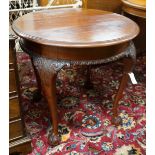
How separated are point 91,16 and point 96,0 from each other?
607mm

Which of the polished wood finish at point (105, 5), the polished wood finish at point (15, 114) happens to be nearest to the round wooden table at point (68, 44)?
the polished wood finish at point (15, 114)

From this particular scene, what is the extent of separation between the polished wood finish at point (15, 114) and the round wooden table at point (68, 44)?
12 cm

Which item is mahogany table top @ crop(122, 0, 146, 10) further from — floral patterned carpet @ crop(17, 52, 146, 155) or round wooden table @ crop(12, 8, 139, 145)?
floral patterned carpet @ crop(17, 52, 146, 155)

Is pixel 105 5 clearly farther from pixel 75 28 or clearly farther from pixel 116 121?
pixel 116 121

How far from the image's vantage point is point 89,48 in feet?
3.31

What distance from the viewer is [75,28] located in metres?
1.16

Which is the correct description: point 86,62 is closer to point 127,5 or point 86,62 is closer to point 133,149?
point 133,149

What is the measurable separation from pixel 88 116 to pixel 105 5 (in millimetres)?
1042

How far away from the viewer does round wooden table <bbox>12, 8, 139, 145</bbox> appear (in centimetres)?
101

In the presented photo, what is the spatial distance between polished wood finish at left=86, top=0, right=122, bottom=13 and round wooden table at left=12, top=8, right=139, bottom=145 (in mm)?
690

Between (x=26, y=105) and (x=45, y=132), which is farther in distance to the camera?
(x=26, y=105)

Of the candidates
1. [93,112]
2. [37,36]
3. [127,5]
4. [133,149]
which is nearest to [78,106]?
[93,112]

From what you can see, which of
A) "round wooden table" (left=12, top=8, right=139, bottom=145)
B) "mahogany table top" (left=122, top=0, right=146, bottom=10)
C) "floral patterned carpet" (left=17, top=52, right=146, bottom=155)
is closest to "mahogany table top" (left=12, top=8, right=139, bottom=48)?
"round wooden table" (left=12, top=8, right=139, bottom=145)

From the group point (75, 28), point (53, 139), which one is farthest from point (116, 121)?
point (75, 28)
